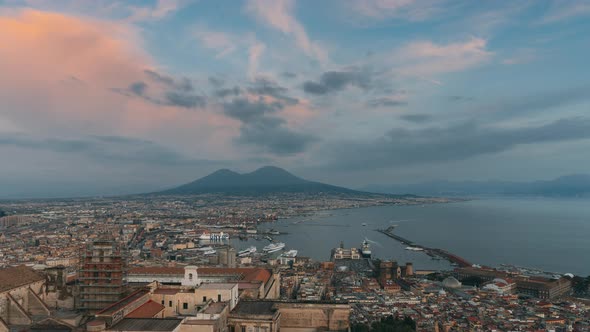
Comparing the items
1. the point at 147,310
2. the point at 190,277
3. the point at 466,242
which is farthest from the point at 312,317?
the point at 466,242

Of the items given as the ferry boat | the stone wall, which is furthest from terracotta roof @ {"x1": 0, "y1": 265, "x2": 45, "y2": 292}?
the ferry boat

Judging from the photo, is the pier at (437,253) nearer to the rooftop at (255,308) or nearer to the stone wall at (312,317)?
the stone wall at (312,317)

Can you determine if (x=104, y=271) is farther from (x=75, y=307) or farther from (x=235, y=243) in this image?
(x=235, y=243)

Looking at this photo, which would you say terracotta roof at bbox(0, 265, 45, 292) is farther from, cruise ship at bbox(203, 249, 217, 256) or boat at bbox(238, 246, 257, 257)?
cruise ship at bbox(203, 249, 217, 256)

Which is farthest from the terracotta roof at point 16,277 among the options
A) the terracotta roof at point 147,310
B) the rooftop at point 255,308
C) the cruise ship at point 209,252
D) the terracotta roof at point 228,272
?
the cruise ship at point 209,252

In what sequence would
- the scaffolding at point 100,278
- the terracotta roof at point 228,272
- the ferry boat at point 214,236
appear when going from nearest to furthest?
the scaffolding at point 100,278 → the terracotta roof at point 228,272 → the ferry boat at point 214,236

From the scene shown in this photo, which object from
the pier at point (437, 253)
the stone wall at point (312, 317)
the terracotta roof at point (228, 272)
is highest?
the terracotta roof at point (228, 272)

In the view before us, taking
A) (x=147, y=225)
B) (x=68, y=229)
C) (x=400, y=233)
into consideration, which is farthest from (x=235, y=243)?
(x=400, y=233)
